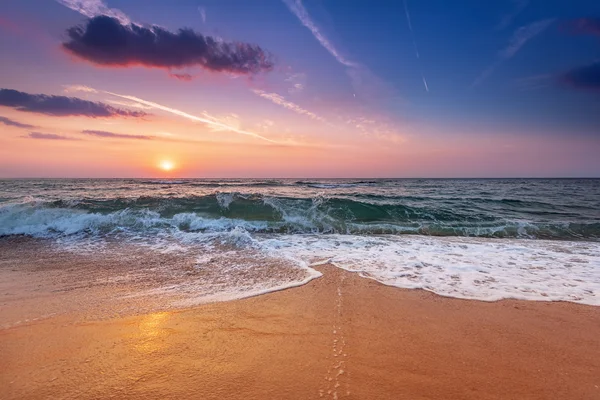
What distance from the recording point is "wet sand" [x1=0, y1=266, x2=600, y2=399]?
2.22m

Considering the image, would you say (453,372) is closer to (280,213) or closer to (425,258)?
(425,258)

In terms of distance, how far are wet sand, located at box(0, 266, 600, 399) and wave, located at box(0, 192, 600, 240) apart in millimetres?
6525

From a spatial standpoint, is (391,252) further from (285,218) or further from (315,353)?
(285,218)

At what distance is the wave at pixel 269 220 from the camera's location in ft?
32.3

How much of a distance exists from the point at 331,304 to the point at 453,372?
1635 mm

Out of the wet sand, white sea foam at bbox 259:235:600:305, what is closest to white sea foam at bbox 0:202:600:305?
white sea foam at bbox 259:235:600:305

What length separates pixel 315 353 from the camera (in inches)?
105

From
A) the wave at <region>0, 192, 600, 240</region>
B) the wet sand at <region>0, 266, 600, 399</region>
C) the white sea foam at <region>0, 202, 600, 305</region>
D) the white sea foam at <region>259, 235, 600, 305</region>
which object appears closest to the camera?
the wet sand at <region>0, 266, 600, 399</region>

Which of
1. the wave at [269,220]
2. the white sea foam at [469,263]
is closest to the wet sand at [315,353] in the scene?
the white sea foam at [469,263]

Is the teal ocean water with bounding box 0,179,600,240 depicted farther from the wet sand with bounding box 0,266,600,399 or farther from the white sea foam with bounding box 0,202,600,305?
the wet sand with bounding box 0,266,600,399

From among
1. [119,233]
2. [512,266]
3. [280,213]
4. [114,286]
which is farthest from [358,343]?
[280,213]

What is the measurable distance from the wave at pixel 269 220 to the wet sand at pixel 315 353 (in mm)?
6525

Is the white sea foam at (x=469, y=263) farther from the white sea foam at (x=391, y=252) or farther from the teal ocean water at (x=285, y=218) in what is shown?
the teal ocean water at (x=285, y=218)

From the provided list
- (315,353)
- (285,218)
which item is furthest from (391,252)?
(285,218)
